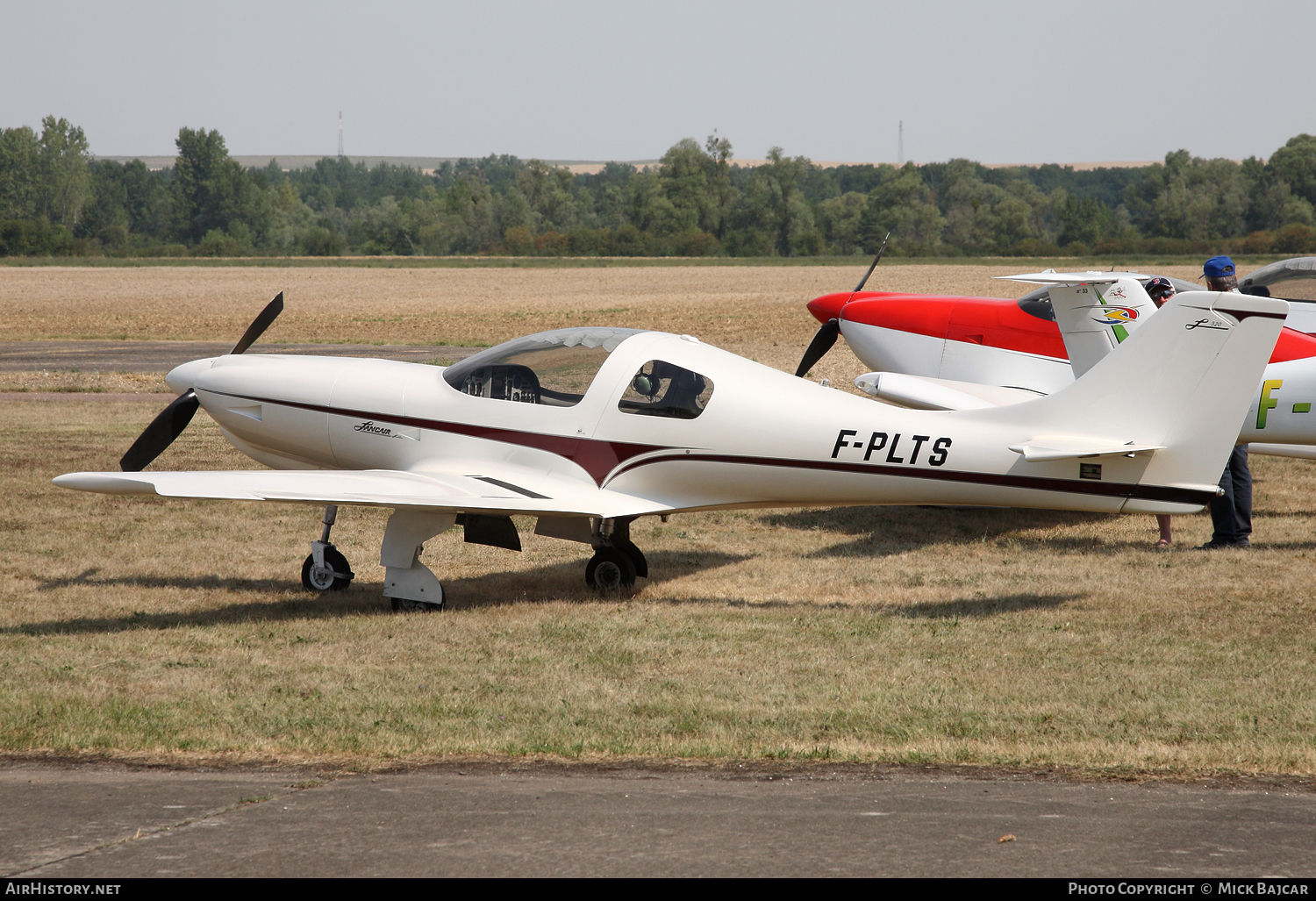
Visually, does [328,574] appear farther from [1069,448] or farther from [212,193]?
[212,193]

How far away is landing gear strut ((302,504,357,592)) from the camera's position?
9.22m

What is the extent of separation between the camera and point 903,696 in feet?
21.4

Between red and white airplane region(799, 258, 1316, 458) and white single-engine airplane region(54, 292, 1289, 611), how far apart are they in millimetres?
2739

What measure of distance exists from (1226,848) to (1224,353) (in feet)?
13.6

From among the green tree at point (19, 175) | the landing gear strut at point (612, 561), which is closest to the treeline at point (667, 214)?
the green tree at point (19, 175)

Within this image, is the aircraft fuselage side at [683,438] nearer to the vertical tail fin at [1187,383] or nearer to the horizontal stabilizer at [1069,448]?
Answer: the horizontal stabilizer at [1069,448]

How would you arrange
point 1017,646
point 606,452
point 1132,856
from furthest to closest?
1. point 606,452
2. point 1017,646
3. point 1132,856

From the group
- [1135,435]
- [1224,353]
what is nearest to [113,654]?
[1135,435]

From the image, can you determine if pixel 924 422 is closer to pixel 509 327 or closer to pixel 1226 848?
pixel 1226 848

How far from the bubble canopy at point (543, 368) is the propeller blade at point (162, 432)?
2.44 m

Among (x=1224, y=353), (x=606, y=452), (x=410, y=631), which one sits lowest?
(x=410, y=631)

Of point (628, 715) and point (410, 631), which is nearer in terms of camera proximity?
point (628, 715)

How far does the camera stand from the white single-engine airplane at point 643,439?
767 cm

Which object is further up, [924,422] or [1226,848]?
[924,422]
